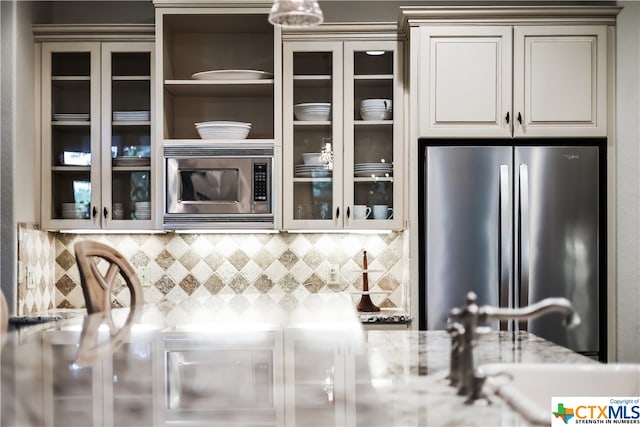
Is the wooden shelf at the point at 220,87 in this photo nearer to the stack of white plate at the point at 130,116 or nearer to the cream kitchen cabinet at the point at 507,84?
the stack of white plate at the point at 130,116

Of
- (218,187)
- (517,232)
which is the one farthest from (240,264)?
(517,232)

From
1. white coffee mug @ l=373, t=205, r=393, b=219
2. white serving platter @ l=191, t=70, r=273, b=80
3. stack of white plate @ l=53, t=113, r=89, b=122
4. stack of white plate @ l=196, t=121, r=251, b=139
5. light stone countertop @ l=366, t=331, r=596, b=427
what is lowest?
light stone countertop @ l=366, t=331, r=596, b=427

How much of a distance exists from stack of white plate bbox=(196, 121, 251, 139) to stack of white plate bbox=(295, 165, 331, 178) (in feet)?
1.15

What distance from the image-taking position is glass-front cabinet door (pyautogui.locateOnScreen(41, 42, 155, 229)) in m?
3.74

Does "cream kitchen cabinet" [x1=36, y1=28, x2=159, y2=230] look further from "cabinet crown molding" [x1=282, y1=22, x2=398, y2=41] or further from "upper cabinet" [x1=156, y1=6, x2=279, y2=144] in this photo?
"cabinet crown molding" [x1=282, y1=22, x2=398, y2=41]

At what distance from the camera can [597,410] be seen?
62.5 inches

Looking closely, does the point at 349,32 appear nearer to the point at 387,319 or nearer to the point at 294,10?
the point at 387,319

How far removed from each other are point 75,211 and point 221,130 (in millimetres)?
882

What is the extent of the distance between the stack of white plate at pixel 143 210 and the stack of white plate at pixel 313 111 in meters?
0.92

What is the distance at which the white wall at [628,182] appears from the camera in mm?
3510

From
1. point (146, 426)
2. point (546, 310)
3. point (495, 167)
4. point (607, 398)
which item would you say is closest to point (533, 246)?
point (495, 167)

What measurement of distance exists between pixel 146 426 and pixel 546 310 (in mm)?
572

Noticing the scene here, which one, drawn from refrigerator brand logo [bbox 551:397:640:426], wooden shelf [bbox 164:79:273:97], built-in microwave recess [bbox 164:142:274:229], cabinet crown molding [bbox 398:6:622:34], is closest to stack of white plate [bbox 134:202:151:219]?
built-in microwave recess [bbox 164:142:274:229]

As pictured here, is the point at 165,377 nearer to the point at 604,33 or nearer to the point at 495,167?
the point at 495,167
